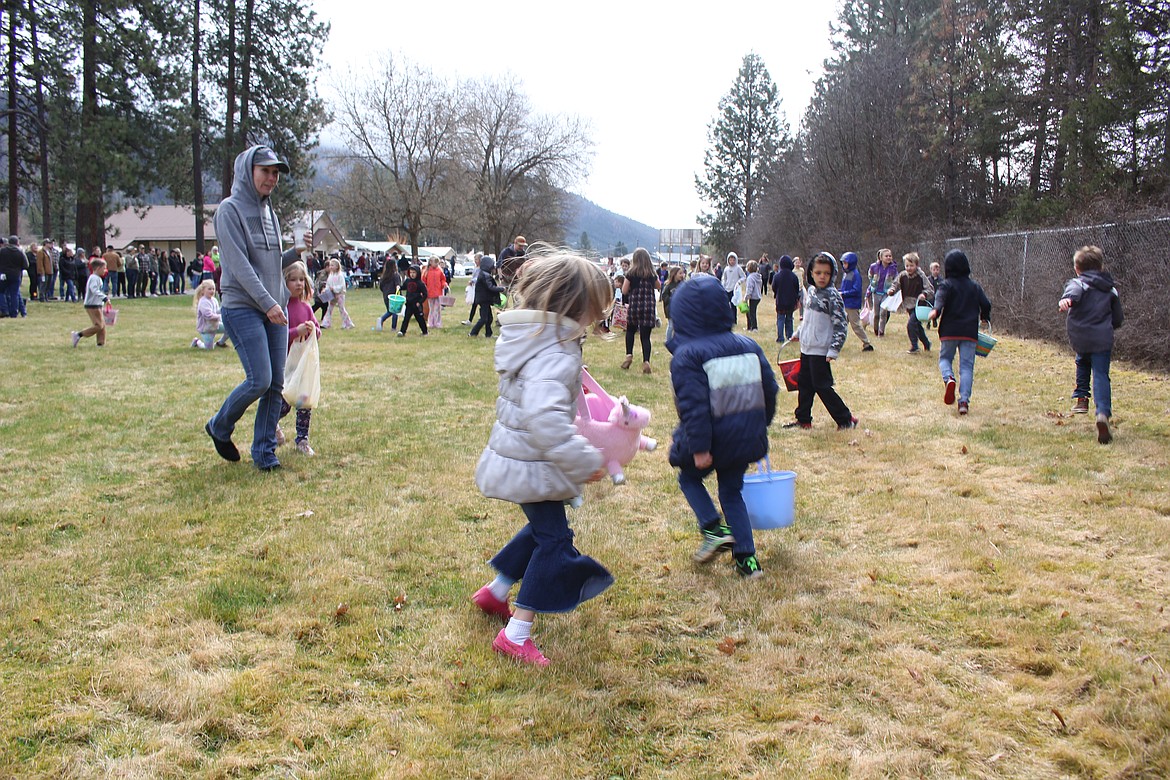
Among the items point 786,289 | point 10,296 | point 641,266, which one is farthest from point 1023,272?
point 10,296

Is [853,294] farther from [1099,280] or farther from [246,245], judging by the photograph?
[246,245]

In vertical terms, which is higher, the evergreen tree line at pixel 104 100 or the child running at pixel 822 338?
the evergreen tree line at pixel 104 100

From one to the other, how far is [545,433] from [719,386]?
1.37m

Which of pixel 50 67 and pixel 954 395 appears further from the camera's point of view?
pixel 50 67

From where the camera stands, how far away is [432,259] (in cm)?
1964

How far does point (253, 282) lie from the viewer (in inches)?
218

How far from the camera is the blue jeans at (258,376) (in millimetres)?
5723

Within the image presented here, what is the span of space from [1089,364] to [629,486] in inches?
204

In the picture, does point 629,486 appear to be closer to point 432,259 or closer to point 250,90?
point 432,259

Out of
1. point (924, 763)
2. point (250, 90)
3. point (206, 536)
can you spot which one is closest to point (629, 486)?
point (206, 536)

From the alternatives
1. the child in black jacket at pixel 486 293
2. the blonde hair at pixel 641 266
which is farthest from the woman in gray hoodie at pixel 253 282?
the child in black jacket at pixel 486 293

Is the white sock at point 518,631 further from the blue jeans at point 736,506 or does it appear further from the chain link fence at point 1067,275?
the chain link fence at point 1067,275

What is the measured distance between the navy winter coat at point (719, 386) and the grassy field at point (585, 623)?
2.40ft

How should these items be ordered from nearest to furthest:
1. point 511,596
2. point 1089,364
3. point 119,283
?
point 511,596, point 1089,364, point 119,283
